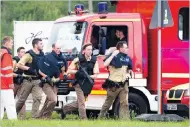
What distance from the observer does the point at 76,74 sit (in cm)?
1817

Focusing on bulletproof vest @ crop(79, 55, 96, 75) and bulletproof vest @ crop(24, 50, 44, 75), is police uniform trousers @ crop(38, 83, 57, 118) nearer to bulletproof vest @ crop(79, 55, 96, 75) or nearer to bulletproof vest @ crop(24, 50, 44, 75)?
bulletproof vest @ crop(24, 50, 44, 75)

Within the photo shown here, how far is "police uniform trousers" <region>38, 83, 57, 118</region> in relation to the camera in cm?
1847

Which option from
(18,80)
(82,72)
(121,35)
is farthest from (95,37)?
(18,80)

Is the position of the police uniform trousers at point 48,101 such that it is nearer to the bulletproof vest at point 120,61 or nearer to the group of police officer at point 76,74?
the group of police officer at point 76,74

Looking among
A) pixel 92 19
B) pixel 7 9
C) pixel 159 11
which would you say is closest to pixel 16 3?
pixel 7 9

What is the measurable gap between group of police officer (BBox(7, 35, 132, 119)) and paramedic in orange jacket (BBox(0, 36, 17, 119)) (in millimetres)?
1208

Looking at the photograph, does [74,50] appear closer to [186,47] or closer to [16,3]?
[186,47]

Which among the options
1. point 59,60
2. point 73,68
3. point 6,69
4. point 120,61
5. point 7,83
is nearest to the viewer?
point 7,83

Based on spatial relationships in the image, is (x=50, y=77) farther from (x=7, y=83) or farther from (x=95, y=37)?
(x=95, y=37)

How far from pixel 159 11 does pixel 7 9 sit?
40192 mm

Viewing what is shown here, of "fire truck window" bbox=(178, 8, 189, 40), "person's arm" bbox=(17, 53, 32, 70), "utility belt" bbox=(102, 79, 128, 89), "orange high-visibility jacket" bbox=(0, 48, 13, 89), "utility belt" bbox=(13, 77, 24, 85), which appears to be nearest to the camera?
"orange high-visibility jacket" bbox=(0, 48, 13, 89)

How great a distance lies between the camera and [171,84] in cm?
1980

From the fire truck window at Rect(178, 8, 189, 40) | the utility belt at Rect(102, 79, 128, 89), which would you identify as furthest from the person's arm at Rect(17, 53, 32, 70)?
the fire truck window at Rect(178, 8, 189, 40)

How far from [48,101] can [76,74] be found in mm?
929
